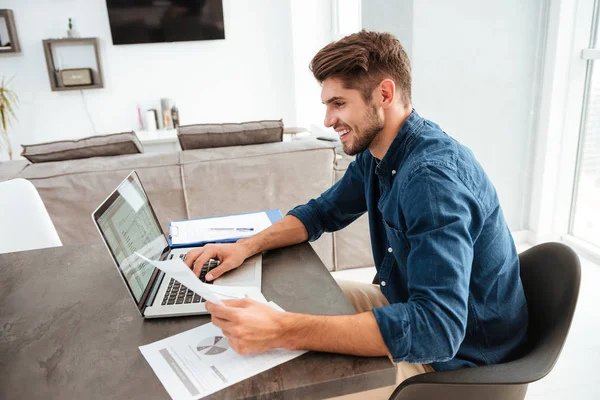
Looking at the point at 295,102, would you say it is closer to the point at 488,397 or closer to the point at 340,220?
the point at 340,220

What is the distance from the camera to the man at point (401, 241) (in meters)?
0.85

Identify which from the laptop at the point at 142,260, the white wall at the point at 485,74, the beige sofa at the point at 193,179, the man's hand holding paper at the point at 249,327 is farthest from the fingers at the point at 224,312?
the white wall at the point at 485,74

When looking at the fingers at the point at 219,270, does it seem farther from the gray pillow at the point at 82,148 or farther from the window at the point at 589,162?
the window at the point at 589,162

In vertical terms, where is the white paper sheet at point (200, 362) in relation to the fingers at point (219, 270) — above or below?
below

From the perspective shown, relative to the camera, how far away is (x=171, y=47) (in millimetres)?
5297

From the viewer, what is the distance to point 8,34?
4.87 meters

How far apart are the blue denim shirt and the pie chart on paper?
283mm

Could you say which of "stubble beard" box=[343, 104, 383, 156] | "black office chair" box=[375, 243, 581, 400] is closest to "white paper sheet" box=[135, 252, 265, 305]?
"black office chair" box=[375, 243, 581, 400]

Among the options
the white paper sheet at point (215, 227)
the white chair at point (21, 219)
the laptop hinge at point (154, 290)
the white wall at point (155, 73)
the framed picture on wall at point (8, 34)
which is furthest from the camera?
the white wall at point (155, 73)

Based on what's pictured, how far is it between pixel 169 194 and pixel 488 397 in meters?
1.82

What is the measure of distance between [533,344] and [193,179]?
1.71 metres

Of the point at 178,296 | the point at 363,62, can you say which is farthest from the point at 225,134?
the point at 178,296

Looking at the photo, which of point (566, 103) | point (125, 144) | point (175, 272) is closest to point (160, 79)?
point (125, 144)

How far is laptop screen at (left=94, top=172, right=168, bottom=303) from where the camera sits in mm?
935
